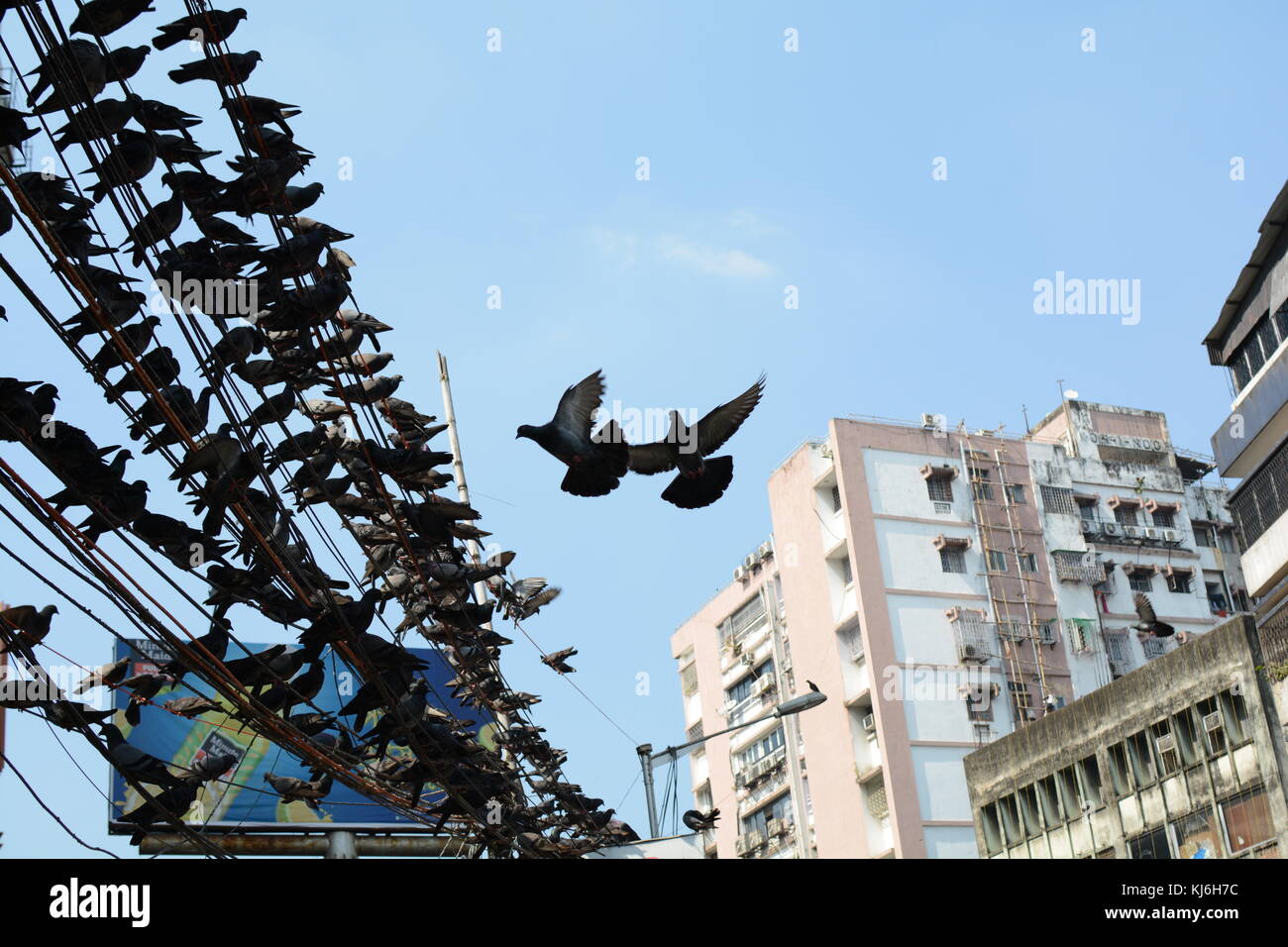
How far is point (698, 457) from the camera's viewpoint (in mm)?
11578

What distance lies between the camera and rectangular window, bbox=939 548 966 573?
46969 millimetres

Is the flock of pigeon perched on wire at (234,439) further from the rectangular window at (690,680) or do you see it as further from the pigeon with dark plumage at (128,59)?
the rectangular window at (690,680)

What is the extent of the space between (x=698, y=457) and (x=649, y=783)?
6.93 m

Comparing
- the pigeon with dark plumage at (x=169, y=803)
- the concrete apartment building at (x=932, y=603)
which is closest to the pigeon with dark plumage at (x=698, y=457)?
the pigeon with dark plumage at (x=169, y=803)

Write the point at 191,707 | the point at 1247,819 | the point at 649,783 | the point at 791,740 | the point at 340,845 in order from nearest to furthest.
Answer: the point at 191,707, the point at 649,783, the point at 1247,819, the point at 340,845, the point at 791,740

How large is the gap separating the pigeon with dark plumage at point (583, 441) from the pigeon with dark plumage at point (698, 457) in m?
0.59

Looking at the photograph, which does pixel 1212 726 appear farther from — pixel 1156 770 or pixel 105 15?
pixel 105 15

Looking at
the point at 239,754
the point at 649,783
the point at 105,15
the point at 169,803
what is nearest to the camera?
the point at 105,15

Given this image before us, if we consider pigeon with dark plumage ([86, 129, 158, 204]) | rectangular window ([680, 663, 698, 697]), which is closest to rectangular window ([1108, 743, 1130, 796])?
pigeon with dark plumage ([86, 129, 158, 204])

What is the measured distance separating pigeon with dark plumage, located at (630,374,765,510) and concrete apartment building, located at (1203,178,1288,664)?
1445 centimetres

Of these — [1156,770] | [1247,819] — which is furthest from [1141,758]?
[1247,819]

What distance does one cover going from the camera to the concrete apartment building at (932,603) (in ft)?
145

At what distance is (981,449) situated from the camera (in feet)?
161
